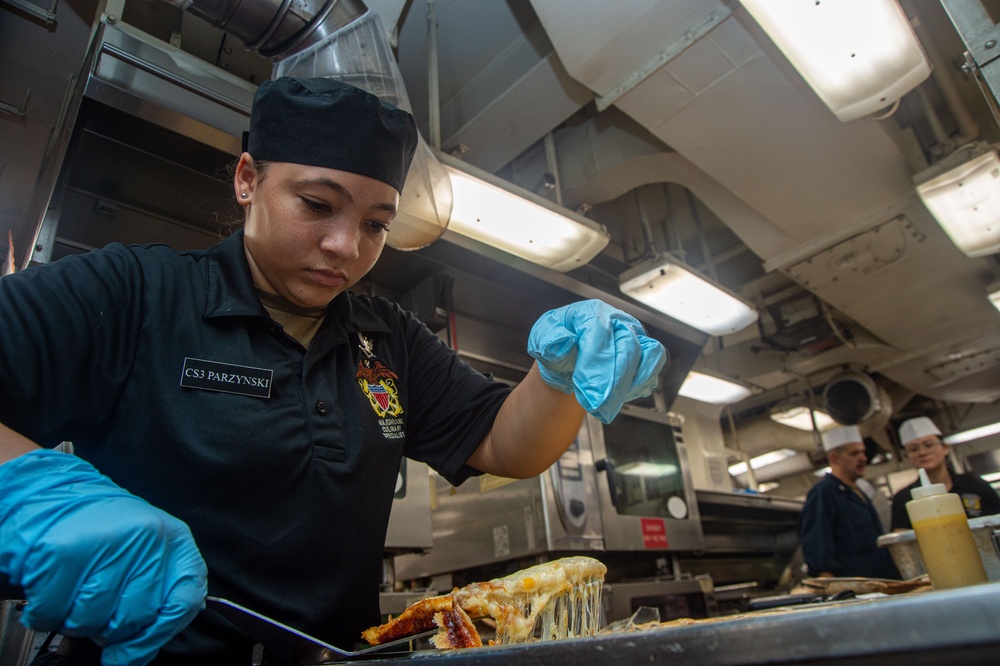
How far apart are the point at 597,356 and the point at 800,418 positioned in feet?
20.3

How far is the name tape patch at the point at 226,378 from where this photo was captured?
3.36ft

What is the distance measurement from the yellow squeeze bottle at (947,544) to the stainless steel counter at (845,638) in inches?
52.9

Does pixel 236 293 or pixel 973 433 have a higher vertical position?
pixel 973 433

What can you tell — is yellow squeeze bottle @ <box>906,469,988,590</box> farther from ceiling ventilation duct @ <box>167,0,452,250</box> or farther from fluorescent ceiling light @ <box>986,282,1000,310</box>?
fluorescent ceiling light @ <box>986,282,1000,310</box>

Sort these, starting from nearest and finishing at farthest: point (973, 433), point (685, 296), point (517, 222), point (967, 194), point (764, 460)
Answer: point (517, 222), point (967, 194), point (685, 296), point (973, 433), point (764, 460)

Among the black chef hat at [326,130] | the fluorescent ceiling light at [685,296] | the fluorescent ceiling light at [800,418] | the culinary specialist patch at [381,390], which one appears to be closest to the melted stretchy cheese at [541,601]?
the culinary specialist patch at [381,390]

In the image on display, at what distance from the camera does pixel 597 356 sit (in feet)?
3.49

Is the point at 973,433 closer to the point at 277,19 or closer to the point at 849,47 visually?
the point at 849,47

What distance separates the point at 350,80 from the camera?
193cm

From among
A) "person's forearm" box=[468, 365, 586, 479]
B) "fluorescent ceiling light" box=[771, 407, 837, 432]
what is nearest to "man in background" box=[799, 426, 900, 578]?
"fluorescent ceiling light" box=[771, 407, 837, 432]

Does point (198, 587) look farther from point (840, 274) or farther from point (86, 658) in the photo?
point (840, 274)

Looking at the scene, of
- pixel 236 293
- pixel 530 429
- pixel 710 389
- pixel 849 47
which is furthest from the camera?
pixel 710 389

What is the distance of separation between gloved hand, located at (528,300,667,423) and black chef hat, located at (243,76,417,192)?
→ 0.49m

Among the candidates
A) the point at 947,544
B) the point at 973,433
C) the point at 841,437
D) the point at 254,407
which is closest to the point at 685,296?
the point at 841,437
